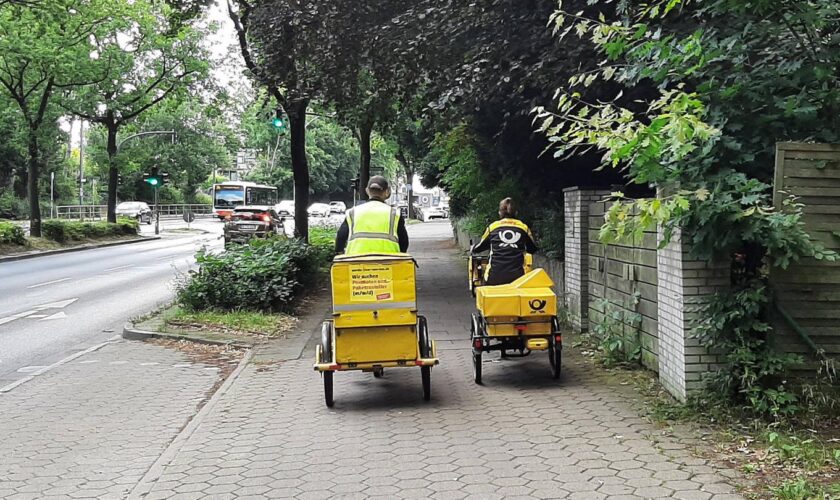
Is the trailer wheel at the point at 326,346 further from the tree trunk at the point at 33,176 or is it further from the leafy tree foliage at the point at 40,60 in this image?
the tree trunk at the point at 33,176

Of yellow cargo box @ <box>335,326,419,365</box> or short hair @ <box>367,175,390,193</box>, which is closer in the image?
yellow cargo box @ <box>335,326,419,365</box>

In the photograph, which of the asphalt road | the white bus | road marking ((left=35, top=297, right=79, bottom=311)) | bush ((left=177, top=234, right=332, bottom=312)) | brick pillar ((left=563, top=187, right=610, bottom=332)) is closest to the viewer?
brick pillar ((left=563, top=187, right=610, bottom=332))

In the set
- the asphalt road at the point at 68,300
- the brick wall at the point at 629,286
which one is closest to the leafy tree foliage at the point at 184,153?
the asphalt road at the point at 68,300

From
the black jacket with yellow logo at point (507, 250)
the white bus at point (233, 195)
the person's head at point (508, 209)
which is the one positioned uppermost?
the white bus at point (233, 195)

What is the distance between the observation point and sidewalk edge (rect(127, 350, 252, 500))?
5.01 meters

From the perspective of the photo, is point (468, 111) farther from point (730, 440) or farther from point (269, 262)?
point (730, 440)

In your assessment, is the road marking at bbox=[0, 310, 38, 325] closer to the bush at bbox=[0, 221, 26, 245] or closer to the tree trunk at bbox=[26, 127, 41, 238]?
the bush at bbox=[0, 221, 26, 245]

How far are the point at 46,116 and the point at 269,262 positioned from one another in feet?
77.9

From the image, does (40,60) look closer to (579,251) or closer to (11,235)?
(11,235)

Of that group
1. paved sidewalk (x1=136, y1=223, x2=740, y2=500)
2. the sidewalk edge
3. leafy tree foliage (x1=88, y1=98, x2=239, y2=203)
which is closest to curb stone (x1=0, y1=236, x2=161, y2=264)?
the sidewalk edge

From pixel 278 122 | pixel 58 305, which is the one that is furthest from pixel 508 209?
pixel 278 122

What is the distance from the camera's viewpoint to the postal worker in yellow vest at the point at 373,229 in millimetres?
7039

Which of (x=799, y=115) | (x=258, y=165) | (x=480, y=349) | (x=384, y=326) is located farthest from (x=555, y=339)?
(x=258, y=165)

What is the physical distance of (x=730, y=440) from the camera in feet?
17.7
